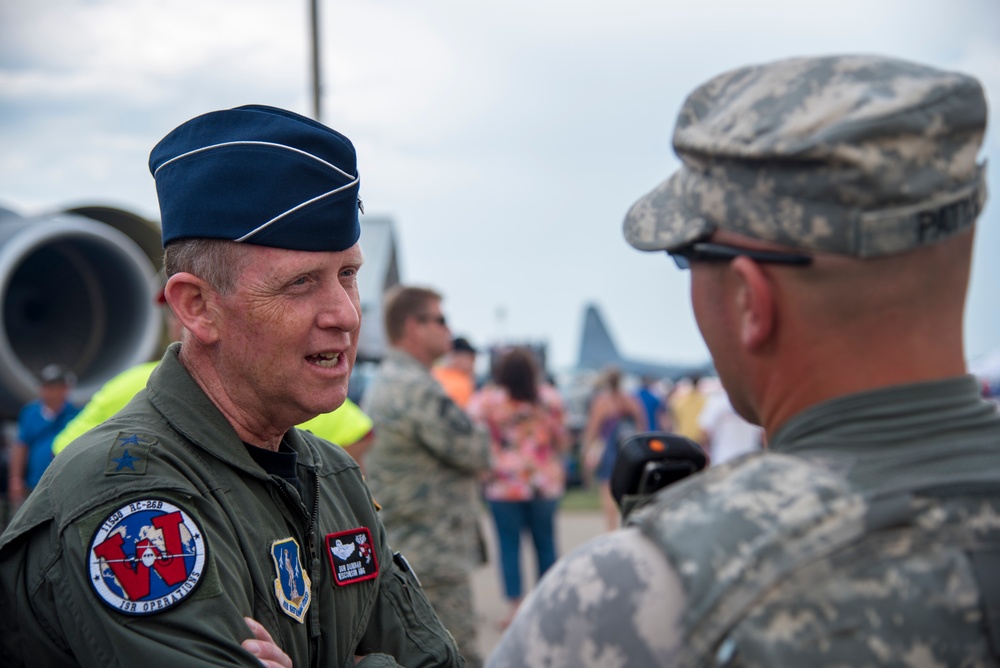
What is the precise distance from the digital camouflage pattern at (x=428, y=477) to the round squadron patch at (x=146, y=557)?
11.5ft

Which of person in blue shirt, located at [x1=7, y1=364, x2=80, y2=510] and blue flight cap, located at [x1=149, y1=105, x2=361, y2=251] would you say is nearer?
blue flight cap, located at [x1=149, y1=105, x2=361, y2=251]

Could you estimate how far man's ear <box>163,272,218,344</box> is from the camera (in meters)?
1.96

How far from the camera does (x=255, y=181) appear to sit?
75.5 inches

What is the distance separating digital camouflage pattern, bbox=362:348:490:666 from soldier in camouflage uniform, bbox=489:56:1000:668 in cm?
393

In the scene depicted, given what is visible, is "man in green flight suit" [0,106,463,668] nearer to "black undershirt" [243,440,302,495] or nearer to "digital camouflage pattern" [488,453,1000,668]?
"black undershirt" [243,440,302,495]

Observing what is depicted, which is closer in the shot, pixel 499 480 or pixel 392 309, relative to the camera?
pixel 392 309

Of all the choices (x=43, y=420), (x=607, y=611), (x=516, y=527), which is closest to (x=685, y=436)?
(x=607, y=611)

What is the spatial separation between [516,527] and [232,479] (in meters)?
5.74

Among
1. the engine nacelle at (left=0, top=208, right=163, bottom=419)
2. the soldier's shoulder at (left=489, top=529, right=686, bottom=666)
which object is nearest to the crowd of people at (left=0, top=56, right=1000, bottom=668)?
the soldier's shoulder at (left=489, top=529, right=686, bottom=666)

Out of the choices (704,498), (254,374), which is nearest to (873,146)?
(704,498)

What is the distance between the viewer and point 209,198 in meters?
1.91

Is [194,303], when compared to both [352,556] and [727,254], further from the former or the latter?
[727,254]

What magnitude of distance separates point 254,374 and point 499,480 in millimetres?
5495

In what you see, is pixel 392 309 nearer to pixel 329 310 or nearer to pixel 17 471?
pixel 329 310
